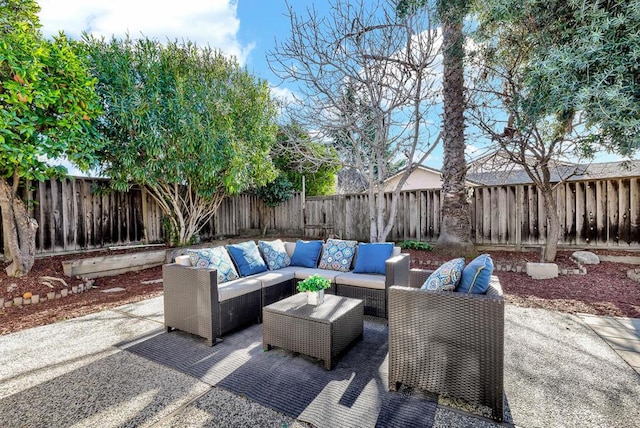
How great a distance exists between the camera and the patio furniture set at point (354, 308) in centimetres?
192

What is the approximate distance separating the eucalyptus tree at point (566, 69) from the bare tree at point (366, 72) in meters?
1.06

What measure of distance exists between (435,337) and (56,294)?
5.24m

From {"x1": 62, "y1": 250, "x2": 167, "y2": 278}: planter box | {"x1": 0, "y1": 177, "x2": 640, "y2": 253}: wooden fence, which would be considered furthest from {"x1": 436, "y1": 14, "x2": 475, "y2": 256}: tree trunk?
{"x1": 62, "y1": 250, "x2": 167, "y2": 278}: planter box


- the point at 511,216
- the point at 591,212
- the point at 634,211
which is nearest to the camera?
A: the point at 634,211

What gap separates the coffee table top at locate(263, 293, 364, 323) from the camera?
8.44 feet

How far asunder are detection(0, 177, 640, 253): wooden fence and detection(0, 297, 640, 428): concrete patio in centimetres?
302

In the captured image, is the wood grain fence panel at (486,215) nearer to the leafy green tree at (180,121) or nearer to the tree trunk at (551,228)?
the tree trunk at (551,228)

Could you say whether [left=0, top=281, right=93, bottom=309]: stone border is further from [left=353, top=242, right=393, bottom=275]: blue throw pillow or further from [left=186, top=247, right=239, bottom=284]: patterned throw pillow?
[left=353, top=242, right=393, bottom=275]: blue throw pillow

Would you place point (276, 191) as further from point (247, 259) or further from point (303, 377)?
point (303, 377)

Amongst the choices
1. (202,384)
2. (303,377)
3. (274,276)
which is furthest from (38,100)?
(303,377)

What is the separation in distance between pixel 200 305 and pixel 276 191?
640cm

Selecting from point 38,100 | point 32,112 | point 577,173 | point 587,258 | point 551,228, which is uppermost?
point 38,100

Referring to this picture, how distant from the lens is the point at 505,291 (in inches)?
169

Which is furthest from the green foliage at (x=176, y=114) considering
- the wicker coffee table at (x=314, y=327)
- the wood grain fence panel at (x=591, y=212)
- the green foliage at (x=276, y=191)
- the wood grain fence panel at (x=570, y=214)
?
the wood grain fence panel at (x=591, y=212)
